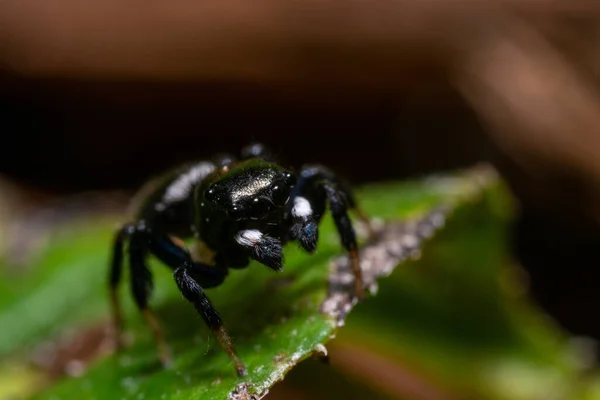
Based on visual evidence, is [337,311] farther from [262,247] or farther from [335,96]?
[335,96]

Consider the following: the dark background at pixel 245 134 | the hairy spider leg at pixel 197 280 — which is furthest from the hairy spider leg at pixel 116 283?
the dark background at pixel 245 134

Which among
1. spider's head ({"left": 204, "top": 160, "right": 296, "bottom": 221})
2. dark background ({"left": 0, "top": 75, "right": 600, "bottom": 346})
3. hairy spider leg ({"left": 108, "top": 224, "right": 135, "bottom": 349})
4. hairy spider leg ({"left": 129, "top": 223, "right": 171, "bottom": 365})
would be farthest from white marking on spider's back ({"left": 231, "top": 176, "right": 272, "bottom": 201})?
dark background ({"left": 0, "top": 75, "right": 600, "bottom": 346})

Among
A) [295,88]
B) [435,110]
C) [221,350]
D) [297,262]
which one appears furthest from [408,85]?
[221,350]

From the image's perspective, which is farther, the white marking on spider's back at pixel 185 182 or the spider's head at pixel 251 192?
the white marking on spider's back at pixel 185 182

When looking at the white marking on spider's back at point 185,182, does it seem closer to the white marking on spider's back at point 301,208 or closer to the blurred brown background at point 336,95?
the white marking on spider's back at point 301,208

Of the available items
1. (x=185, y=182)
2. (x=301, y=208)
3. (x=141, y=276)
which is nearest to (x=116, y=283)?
(x=141, y=276)

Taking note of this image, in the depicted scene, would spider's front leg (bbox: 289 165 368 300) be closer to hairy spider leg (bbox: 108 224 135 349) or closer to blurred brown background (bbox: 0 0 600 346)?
hairy spider leg (bbox: 108 224 135 349)

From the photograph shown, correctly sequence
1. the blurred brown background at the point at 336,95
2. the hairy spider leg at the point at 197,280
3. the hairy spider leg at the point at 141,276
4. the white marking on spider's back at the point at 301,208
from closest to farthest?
the hairy spider leg at the point at 197,280 → the white marking on spider's back at the point at 301,208 → the hairy spider leg at the point at 141,276 → the blurred brown background at the point at 336,95
